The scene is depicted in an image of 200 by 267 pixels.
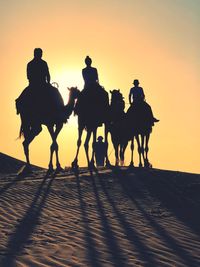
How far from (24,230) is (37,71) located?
799 cm

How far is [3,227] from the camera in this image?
8703 mm

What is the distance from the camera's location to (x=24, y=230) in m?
8.37

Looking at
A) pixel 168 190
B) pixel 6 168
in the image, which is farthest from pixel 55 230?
pixel 6 168

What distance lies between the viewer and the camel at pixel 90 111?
1698 cm

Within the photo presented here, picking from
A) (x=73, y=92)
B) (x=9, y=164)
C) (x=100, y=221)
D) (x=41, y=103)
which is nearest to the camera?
(x=100, y=221)

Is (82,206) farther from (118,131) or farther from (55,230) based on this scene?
(118,131)

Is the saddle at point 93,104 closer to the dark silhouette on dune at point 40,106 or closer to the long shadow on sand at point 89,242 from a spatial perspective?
the dark silhouette on dune at point 40,106

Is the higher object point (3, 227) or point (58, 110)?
point (58, 110)

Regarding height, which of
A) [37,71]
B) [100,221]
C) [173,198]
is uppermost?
[37,71]

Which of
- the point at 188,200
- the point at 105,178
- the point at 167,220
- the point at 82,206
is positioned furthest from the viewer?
the point at 105,178

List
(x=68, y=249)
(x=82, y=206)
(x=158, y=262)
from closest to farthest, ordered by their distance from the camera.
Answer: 1. (x=158, y=262)
2. (x=68, y=249)
3. (x=82, y=206)

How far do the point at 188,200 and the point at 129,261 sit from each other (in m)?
5.35

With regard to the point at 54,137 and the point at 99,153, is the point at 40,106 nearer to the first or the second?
the point at 54,137

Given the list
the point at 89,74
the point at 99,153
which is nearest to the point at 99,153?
the point at 99,153
